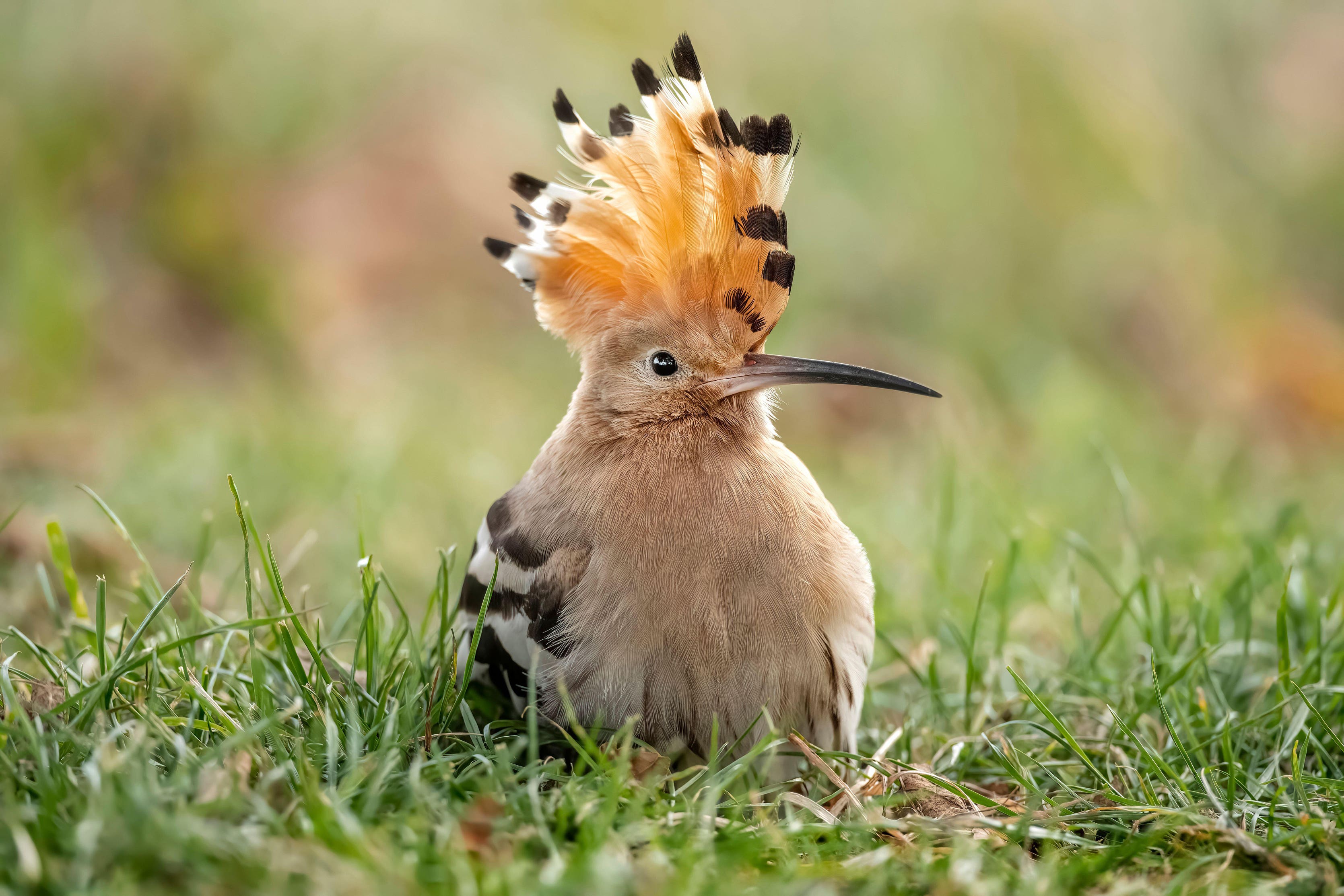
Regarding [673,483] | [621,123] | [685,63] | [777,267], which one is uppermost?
[685,63]

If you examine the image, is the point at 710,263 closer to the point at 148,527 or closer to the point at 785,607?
the point at 785,607

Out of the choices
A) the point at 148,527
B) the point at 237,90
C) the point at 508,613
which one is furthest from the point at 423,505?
the point at 237,90

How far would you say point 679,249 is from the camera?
111 inches

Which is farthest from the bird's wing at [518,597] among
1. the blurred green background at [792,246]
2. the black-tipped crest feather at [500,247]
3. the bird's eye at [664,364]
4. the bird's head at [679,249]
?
the blurred green background at [792,246]

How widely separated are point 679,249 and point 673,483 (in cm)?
59

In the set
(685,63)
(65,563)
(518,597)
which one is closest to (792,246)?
(685,63)

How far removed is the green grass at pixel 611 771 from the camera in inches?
73.2

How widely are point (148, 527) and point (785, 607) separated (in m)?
2.98

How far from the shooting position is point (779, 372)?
2799 millimetres

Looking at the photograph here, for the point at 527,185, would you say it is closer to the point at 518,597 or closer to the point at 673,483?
the point at 673,483

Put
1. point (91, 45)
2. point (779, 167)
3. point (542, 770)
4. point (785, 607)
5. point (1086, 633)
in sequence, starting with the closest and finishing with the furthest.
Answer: point (542, 770)
point (785, 607)
point (779, 167)
point (1086, 633)
point (91, 45)

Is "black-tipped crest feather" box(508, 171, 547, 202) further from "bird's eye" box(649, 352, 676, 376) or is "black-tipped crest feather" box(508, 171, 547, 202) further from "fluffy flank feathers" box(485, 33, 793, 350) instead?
"bird's eye" box(649, 352, 676, 376)

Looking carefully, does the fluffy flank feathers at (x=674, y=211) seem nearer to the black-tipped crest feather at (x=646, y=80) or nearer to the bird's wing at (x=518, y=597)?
the black-tipped crest feather at (x=646, y=80)

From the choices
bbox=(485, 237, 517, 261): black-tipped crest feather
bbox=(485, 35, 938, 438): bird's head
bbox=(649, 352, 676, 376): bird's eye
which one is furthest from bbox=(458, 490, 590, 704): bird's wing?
bbox=(485, 237, 517, 261): black-tipped crest feather
